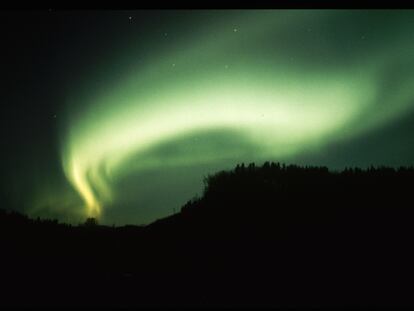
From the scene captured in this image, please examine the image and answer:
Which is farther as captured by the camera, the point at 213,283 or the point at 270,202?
the point at 270,202

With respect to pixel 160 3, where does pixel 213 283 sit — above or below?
below

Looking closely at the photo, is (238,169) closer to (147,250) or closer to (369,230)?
(147,250)

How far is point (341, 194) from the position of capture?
1622 cm

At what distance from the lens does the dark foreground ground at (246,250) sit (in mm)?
9250

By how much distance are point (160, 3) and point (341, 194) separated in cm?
1437

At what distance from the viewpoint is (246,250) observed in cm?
1326

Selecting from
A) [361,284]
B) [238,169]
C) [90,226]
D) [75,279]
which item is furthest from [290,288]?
[90,226]

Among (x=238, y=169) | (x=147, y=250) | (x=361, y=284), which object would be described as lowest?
(x=361, y=284)

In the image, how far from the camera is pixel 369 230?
43.0ft

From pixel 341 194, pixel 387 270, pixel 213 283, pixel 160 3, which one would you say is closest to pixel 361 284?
pixel 387 270

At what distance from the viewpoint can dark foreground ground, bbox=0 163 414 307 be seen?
364 inches

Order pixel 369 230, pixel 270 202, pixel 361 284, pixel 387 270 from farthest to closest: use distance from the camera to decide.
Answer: pixel 270 202 < pixel 369 230 < pixel 387 270 < pixel 361 284

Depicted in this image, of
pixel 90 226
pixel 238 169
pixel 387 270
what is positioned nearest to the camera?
pixel 387 270

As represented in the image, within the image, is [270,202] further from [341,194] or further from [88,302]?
[88,302]
